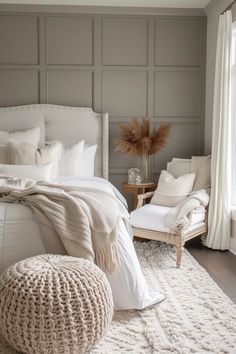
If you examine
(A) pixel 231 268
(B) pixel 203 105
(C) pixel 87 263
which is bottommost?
(A) pixel 231 268

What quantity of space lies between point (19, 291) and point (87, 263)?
0.43 meters

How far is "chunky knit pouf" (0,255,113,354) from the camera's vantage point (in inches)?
78.6

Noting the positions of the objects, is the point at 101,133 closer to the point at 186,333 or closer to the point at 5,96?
the point at 5,96

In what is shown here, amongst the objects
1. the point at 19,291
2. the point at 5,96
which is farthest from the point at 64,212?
the point at 5,96

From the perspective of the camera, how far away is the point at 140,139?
504cm

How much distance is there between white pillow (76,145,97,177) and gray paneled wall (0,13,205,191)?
42 cm

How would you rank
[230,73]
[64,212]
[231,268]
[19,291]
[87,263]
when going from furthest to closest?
[230,73]
[231,268]
[64,212]
[87,263]
[19,291]

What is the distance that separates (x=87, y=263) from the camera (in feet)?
7.64

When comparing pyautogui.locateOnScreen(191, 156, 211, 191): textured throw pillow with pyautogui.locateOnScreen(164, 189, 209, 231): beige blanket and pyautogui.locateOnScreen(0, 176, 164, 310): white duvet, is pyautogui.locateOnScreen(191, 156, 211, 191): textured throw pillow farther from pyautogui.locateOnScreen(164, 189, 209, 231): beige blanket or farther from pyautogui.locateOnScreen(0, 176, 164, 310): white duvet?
pyautogui.locateOnScreen(0, 176, 164, 310): white duvet

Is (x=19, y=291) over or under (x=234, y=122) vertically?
under

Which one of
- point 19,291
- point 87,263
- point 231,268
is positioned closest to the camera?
point 19,291

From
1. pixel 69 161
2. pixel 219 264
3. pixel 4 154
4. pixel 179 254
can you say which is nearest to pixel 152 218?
pixel 179 254

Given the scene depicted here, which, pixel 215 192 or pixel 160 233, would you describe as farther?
pixel 215 192

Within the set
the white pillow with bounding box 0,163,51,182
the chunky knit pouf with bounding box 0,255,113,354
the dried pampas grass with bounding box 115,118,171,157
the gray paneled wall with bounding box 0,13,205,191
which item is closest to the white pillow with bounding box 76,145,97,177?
the dried pampas grass with bounding box 115,118,171,157
